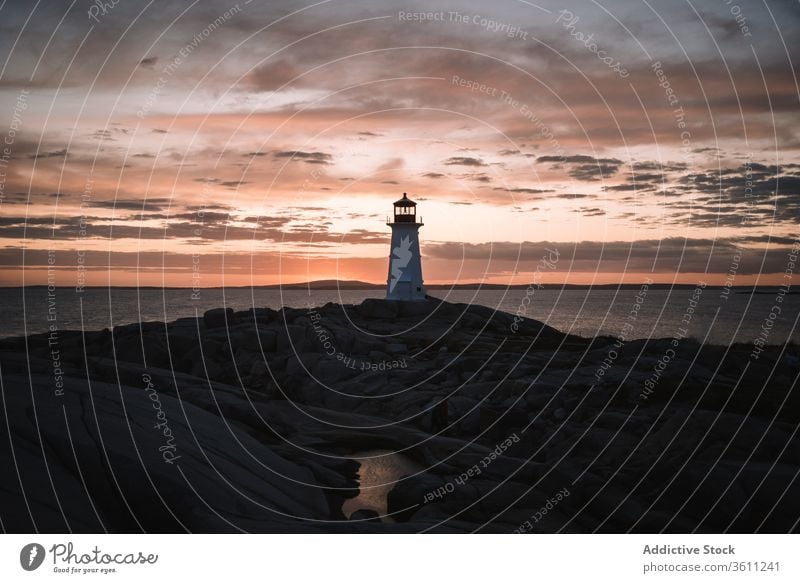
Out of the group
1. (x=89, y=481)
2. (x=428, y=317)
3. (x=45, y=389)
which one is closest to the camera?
(x=89, y=481)

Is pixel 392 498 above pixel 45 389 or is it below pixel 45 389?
below

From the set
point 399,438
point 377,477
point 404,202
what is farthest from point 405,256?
point 377,477

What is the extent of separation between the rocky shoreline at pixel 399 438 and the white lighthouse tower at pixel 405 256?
826 inches

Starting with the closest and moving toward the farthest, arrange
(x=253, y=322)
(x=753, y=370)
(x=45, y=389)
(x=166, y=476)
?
(x=166, y=476), (x=45, y=389), (x=753, y=370), (x=253, y=322)

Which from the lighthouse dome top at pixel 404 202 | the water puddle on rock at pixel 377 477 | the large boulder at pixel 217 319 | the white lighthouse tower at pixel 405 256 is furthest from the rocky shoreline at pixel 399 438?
the lighthouse dome top at pixel 404 202

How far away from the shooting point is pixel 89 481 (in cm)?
1318

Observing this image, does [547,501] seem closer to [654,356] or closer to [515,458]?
[515,458]

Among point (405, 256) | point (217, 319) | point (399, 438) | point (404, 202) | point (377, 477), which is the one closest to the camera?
point (377, 477)

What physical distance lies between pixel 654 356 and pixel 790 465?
13.3 metres

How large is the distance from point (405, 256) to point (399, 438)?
107 feet

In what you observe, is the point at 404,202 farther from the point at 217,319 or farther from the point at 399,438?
the point at 399,438

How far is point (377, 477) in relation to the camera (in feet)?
66.3

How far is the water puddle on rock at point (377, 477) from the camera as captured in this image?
17906mm

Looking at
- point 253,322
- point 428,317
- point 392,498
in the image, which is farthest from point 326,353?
point 392,498
